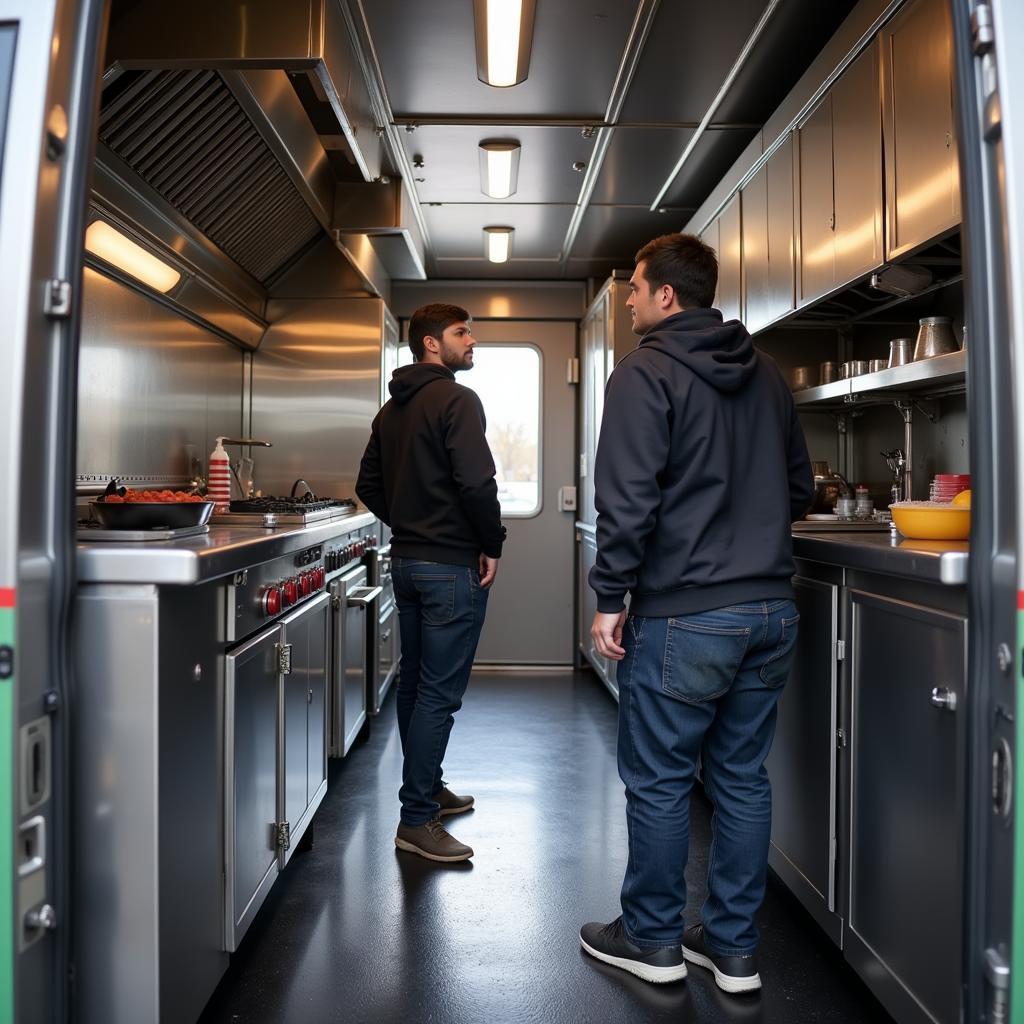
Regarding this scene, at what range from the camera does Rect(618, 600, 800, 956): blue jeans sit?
2.17 metres

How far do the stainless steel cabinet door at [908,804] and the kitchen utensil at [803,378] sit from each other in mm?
1899

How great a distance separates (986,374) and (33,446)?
1290 millimetres

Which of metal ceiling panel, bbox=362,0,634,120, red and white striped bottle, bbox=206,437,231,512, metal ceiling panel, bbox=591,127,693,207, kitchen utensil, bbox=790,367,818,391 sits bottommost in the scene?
red and white striped bottle, bbox=206,437,231,512

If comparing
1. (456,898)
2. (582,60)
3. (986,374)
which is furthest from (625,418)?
(582,60)

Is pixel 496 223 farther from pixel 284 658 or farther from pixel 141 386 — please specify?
Answer: pixel 284 658

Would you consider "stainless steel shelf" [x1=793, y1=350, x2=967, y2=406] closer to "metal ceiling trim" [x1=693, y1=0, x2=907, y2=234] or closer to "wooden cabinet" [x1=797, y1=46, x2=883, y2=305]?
"wooden cabinet" [x1=797, y1=46, x2=883, y2=305]

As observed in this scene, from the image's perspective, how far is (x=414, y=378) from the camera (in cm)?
320

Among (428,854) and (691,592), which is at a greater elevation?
(691,592)

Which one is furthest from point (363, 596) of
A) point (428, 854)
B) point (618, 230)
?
point (618, 230)

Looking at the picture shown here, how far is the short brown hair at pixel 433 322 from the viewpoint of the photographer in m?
3.34

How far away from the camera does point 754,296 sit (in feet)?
13.2

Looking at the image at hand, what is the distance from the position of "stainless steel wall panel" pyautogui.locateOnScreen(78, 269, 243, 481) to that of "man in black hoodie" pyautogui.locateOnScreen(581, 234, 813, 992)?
1.79 m

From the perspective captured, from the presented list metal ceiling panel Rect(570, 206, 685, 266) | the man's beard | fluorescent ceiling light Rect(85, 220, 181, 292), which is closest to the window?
metal ceiling panel Rect(570, 206, 685, 266)

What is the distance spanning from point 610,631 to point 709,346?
2.22ft
